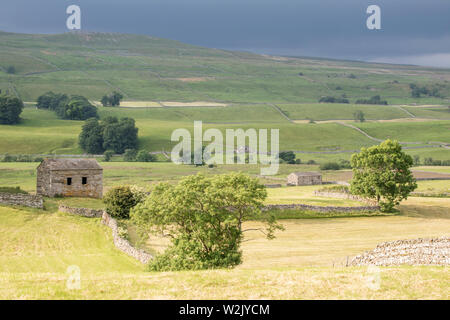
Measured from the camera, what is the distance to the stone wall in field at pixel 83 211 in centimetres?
5406

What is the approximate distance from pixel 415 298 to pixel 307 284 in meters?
3.99

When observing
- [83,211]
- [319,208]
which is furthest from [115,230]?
[319,208]

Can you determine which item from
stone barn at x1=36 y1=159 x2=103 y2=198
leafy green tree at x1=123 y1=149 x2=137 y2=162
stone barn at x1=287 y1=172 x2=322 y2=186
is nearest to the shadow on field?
stone barn at x1=287 y1=172 x2=322 y2=186

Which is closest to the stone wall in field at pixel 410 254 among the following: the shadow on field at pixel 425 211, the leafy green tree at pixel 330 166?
the shadow on field at pixel 425 211

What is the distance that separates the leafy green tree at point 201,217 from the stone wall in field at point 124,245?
2829mm

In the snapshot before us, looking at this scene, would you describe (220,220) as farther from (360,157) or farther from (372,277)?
(360,157)

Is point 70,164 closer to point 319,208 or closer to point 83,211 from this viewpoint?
point 83,211

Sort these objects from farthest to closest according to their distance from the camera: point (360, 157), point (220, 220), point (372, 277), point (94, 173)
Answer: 1. point (360, 157)
2. point (94, 173)
3. point (220, 220)
4. point (372, 277)

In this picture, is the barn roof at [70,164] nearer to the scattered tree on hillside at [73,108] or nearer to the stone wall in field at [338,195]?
the stone wall in field at [338,195]

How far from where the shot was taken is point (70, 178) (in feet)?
204

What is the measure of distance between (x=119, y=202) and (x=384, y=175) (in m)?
35.8

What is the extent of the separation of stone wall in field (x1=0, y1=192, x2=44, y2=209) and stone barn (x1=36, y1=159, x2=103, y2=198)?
6919mm
